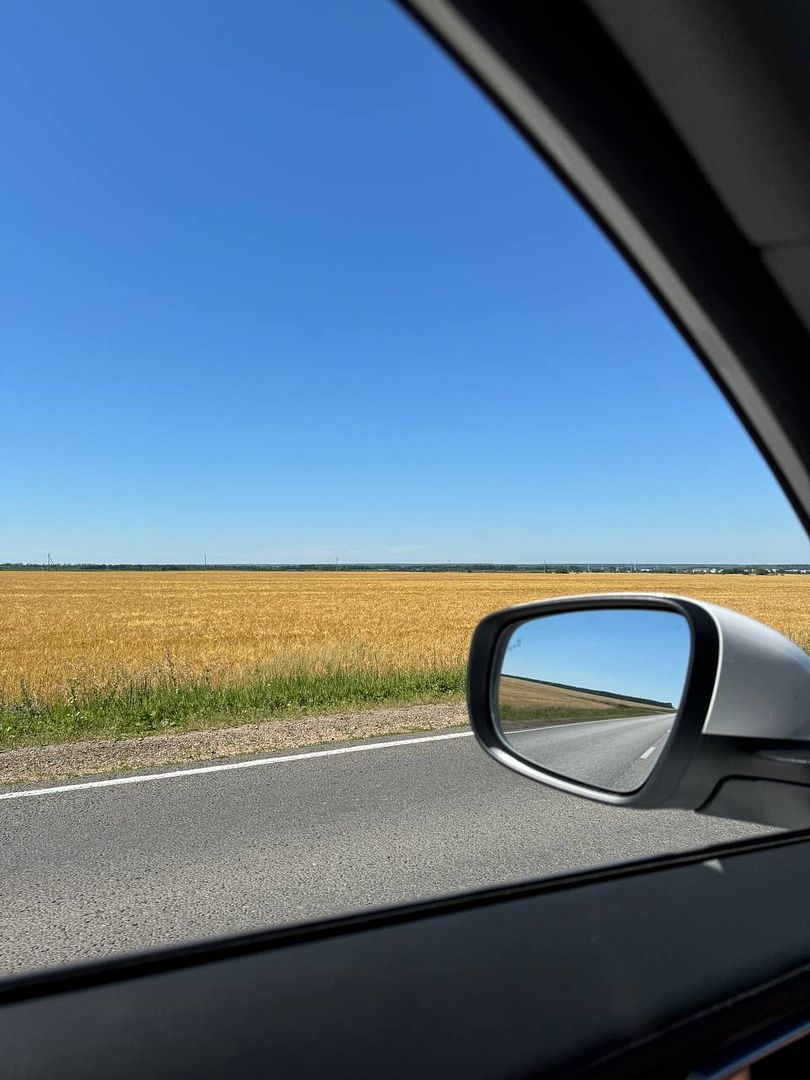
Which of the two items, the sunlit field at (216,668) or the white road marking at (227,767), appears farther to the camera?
the sunlit field at (216,668)

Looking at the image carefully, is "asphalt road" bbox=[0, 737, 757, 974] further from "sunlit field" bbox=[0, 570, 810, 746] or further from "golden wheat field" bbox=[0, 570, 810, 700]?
"golden wheat field" bbox=[0, 570, 810, 700]

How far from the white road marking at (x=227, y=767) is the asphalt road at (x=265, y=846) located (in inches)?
3.9

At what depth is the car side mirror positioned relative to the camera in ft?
3.99

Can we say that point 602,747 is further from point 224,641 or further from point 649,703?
point 224,641

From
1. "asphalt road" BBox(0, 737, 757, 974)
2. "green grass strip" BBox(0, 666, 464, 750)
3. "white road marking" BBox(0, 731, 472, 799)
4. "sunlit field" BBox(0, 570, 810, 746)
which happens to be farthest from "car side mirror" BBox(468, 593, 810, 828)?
"green grass strip" BBox(0, 666, 464, 750)

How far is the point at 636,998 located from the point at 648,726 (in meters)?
0.49

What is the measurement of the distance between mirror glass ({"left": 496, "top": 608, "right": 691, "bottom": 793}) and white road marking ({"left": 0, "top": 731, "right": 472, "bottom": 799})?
3.97m

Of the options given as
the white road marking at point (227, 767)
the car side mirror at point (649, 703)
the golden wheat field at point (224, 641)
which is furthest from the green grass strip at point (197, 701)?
the car side mirror at point (649, 703)

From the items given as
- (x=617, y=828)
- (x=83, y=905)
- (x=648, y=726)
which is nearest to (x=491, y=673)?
(x=648, y=726)

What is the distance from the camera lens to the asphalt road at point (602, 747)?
144cm

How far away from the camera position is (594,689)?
178 centimetres

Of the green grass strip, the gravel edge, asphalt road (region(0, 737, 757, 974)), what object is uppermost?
the green grass strip

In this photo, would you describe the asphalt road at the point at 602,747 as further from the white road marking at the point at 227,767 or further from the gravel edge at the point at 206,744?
the gravel edge at the point at 206,744

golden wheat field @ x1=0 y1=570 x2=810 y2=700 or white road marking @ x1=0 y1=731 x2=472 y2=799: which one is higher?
golden wheat field @ x1=0 y1=570 x2=810 y2=700
